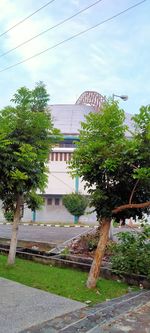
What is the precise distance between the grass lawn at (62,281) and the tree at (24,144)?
63 centimetres

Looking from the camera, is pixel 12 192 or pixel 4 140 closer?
pixel 4 140

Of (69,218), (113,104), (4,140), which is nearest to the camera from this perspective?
(113,104)

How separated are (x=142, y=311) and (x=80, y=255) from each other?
416cm

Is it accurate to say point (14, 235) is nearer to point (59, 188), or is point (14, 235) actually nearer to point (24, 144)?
point (24, 144)

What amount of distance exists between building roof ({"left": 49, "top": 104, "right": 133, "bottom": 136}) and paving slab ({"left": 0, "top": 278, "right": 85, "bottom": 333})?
27613 millimetres

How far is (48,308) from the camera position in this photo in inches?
208

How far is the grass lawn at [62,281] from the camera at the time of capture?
611cm

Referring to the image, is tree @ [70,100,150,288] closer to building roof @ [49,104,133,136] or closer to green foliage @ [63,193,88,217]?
green foliage @ [63,193,88,217]

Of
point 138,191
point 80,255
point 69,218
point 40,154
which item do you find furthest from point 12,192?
point 69,218

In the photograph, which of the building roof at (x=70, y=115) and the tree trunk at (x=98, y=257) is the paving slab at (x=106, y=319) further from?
the building roof at (x=70, y=115)

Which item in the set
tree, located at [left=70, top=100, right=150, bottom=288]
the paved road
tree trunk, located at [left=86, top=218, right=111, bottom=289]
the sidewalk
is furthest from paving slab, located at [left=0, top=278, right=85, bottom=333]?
the paved road

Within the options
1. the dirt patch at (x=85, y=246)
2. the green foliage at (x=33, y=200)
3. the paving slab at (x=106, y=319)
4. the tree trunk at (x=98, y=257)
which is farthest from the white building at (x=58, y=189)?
the paving slab at (x=106, y=319)

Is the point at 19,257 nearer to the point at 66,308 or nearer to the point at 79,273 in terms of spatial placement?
the point at 79,273

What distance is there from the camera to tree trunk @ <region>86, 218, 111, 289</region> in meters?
6.39
